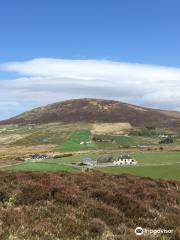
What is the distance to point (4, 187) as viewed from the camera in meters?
17.1

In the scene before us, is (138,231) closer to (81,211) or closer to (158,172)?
(81,211)

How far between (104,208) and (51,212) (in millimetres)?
1719

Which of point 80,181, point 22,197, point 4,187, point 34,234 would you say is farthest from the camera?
point 80,181

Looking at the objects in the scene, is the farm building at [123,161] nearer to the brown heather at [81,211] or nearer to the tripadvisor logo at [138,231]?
the brown heather at [81,211]

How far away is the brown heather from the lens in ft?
37.1

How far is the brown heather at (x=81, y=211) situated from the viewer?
11.3 m

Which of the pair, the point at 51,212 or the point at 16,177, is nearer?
the point at 51,212

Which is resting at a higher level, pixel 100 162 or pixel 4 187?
pixel 4 187

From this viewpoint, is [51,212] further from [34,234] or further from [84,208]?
[34,234]

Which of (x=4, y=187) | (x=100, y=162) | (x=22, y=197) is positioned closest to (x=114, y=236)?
(x=22, y=197)

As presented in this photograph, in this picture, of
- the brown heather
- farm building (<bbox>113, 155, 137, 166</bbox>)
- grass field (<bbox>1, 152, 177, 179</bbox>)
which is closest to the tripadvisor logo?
the brown heather

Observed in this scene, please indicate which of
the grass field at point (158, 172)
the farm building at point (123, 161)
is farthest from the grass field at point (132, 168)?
the farm building at point (123, 161)

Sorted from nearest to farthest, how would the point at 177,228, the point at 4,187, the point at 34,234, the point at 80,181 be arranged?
the point at 34,234 → the point at 177,228 → the point at 4,187 → the point at 80,181

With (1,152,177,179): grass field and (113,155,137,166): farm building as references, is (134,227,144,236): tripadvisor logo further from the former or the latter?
(113,155,137,166): farm building
